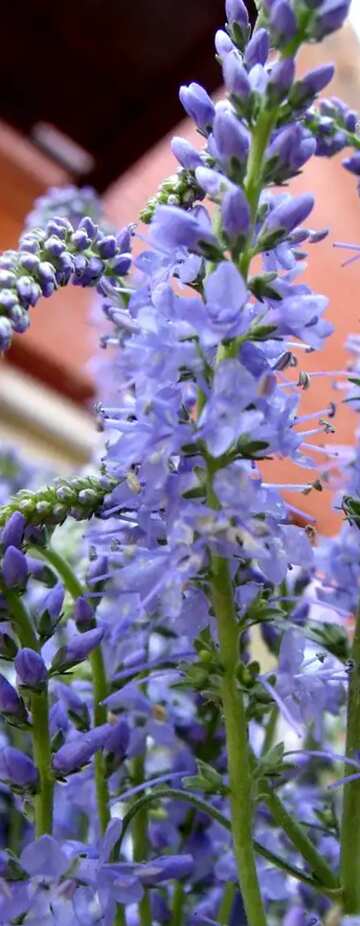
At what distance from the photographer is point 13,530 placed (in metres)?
0.31

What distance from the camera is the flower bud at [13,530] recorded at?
0.31 m

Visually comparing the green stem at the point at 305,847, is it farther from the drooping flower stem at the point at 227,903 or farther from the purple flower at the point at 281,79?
the purple flower at the point at 281,79

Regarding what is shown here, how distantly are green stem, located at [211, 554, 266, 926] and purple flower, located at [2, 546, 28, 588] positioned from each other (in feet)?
0.20

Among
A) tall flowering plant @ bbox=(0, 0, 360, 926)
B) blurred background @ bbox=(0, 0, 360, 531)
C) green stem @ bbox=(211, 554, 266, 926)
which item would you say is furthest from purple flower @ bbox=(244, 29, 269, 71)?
blurred background @ bbox=(0, 0, 360, 531)

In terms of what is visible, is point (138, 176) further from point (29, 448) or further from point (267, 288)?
point (267, 288)

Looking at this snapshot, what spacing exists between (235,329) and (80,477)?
8 cm

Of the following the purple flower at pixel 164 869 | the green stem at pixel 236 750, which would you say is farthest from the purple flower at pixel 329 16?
the purple flower at pixel 164 869

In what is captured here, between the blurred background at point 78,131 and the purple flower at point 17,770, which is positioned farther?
the blurred background at point 78,131

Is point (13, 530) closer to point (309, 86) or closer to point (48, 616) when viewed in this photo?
point (48, 616)

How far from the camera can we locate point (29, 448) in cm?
146

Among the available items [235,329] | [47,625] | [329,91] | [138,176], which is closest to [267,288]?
[235,329]

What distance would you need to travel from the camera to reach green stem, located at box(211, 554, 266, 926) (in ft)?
0.97

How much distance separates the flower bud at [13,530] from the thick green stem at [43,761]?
51mm

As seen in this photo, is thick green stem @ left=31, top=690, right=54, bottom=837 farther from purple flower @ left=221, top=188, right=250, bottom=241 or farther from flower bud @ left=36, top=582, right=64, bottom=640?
purple flower @ left=221, top=188, right=250, bottom=241
